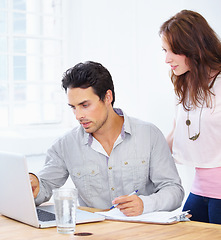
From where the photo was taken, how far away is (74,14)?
4020 millimetres

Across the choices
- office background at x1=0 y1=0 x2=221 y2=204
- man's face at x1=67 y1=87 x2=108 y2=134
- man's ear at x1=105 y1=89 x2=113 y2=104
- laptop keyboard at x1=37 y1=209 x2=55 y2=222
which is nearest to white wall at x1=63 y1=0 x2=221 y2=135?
office background at x1=0 y1=0 x2=221 y2=204

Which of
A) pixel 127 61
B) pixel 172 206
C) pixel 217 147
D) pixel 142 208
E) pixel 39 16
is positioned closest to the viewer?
pixel 142 208

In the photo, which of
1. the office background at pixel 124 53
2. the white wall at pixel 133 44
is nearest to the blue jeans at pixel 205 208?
the office background at pixel 124 53

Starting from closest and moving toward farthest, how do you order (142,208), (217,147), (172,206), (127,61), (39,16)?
1. (142,208)
2. (172,206)
3. (217,147)
4. (127,61)
5. (39,16)

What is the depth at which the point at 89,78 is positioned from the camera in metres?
2.22

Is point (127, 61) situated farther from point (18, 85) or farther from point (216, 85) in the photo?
point (216, 85)

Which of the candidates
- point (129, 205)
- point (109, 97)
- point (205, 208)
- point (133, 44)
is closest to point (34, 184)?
point (129, 205)

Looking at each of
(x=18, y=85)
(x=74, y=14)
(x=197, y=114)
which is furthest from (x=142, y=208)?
(x=74, y=14)

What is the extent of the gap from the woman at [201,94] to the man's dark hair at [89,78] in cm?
33

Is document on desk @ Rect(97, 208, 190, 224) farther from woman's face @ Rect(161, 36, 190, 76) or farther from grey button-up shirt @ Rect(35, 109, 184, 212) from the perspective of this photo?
woman's face @ Rect(161, 36, 190, 76)

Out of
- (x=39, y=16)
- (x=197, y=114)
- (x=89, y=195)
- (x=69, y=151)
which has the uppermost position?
(x=39, y=16)

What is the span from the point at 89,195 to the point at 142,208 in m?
0.43

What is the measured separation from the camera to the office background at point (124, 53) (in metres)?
3.33

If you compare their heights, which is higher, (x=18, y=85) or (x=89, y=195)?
(x=18, y=85)
